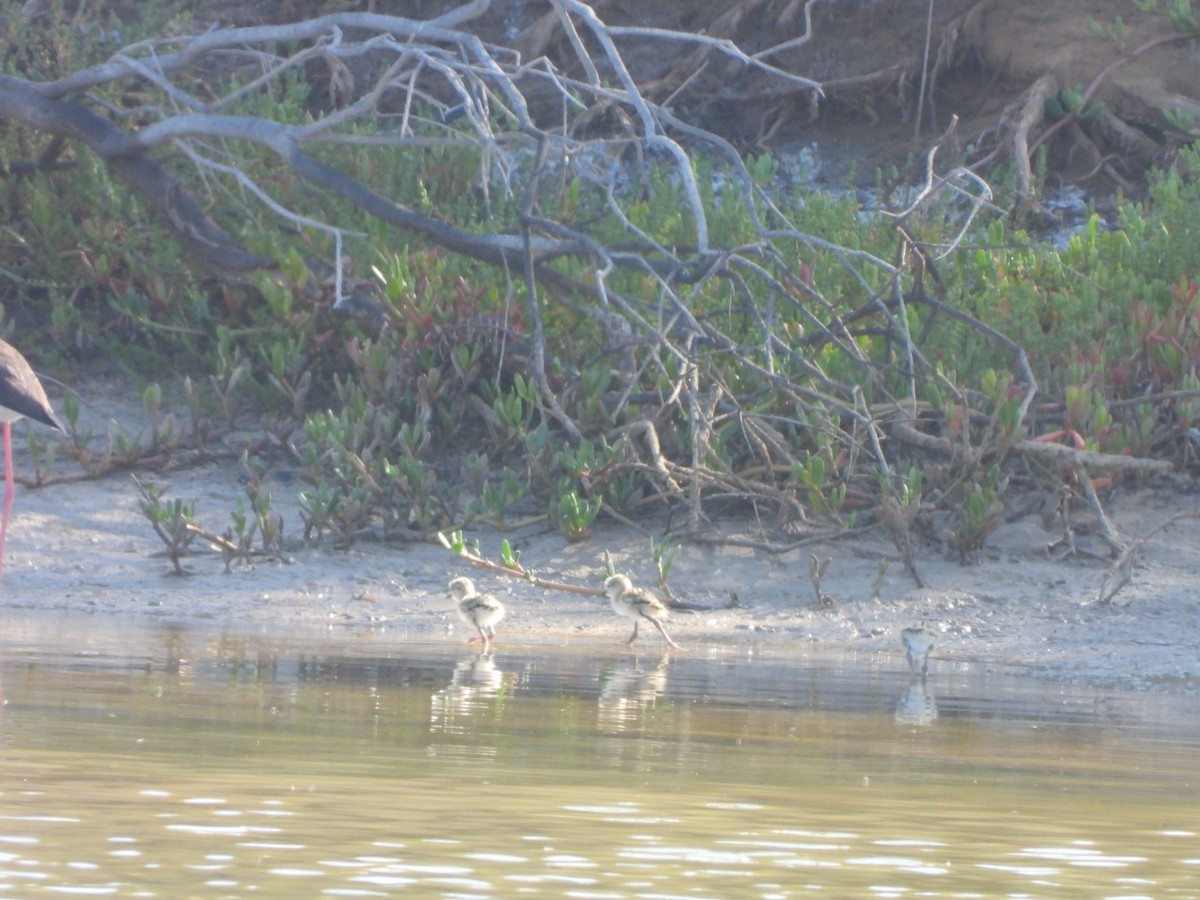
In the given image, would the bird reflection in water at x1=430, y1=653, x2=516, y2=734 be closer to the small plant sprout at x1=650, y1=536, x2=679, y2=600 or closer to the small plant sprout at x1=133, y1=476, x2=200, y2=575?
the small plant sprout at x1=650, y1=536, x2=679, y2=600

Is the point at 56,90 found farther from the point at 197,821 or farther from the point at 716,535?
the point at 197,821

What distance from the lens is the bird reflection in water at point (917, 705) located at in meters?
5.67

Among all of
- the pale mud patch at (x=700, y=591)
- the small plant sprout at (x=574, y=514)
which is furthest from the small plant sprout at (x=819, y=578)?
the small plant sprout at (x=574, y=514)

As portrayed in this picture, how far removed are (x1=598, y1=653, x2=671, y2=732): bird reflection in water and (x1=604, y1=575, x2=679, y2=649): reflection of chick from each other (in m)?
0.32

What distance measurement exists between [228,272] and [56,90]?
138 centimetres

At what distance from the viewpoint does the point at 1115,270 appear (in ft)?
35.6

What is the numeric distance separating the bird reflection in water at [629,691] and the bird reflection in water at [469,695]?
0.32m

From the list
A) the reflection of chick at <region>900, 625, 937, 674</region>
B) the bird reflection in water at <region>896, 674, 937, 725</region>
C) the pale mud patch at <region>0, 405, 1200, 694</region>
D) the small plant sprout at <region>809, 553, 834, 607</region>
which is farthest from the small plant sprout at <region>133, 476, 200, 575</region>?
the bird reflection in water at <region>896, 674, 937, 725</region>

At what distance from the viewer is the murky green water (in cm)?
336

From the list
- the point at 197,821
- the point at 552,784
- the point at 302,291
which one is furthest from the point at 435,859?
the point at 302,291

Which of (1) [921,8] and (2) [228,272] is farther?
(1) [921,8]

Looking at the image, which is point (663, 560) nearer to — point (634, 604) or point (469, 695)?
point (634, 604)

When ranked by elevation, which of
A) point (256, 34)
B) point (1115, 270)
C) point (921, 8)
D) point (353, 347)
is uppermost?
point (921, 8)

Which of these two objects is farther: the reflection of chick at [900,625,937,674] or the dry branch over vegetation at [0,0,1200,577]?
the dry branch over vegetation at [0,0,1200,577]
